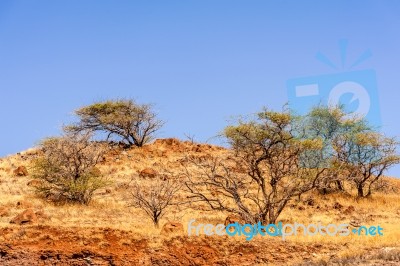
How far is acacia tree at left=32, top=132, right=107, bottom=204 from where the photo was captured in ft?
90.9

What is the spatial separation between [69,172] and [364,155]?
19734 mm

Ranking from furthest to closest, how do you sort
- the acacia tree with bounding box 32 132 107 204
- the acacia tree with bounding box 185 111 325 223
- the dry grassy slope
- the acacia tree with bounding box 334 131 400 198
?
the acacia tree with bounding box 334 131 400 198 < the acacia tree with bounding box 32 132 107 204 < the acacia tree with bounding box 185 111 325 223 < the dry grassy slope

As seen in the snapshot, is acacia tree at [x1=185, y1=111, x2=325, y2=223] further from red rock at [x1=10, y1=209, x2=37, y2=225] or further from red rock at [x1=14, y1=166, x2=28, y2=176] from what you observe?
red rock at [x1=14, y1=166, x2=28, y2=176]

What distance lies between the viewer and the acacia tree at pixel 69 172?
27.7m

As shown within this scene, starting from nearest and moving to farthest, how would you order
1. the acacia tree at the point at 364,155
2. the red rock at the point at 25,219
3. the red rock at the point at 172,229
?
1. the red rock at the point at 172,229
2. the red rock at the point at 25,219
3. the acacia tree at the point at 364,155

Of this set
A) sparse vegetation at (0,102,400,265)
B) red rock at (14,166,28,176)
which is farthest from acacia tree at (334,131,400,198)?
red rock at (14,166,28,176)

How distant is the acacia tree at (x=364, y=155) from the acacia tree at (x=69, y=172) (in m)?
16.3

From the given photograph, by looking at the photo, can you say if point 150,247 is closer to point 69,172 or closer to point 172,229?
point 172,229

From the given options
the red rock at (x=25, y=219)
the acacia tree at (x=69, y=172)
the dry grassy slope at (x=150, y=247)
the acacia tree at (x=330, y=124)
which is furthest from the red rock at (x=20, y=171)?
the acacia tree at (x=330, y=124)

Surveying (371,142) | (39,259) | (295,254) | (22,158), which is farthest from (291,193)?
(22,158)

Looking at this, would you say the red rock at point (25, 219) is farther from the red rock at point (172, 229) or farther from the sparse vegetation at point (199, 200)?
the red rock at point (172, 229)

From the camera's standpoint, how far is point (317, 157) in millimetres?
33594

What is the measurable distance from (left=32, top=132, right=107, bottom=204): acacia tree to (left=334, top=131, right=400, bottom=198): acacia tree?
16.3 meters

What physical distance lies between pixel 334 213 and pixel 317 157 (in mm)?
8387
